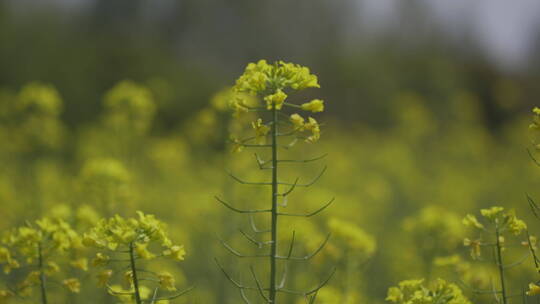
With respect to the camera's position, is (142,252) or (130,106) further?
(130,106)

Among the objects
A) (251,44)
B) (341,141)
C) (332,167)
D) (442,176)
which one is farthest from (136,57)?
(442,176)

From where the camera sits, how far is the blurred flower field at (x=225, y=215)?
2.66 meters

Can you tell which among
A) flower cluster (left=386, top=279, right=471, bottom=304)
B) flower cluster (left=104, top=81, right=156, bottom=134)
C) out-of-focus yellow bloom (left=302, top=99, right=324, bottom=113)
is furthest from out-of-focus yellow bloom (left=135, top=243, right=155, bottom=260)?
flower cluster (left=104, top=81, right=156, bottom=134)

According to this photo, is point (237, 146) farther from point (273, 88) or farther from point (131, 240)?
point (131, 240)

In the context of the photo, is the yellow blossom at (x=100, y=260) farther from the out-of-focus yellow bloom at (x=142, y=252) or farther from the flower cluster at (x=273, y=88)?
the flower cluster at (x=273, y=88)

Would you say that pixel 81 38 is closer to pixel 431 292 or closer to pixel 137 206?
pixel 137 206

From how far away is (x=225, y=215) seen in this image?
5.86m

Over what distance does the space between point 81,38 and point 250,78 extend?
1714 centimetres

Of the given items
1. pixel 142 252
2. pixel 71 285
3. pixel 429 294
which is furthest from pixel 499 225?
pixel 71 285

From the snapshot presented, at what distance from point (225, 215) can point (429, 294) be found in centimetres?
354

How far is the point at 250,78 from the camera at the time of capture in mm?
2434

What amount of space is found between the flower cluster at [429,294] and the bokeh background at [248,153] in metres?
1.02

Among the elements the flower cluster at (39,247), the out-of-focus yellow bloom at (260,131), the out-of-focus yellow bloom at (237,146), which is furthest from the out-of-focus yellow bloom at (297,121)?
the flower cluster at (39,247)

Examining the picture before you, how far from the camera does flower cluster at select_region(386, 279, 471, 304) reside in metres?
2.38
